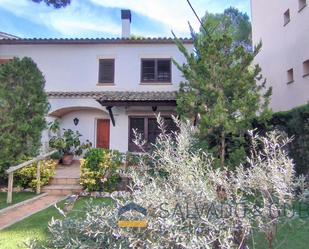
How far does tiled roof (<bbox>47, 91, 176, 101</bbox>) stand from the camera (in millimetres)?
14187

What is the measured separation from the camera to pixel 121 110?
15.6 meters

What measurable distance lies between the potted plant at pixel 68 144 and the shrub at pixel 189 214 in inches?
471

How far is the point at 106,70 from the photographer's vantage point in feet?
54.0

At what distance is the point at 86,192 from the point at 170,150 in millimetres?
6866

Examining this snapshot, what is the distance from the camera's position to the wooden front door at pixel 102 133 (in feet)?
54.5

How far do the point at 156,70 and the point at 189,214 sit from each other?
1346 cm

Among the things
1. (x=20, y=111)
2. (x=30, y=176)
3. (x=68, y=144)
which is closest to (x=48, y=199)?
(x=30, y=176)

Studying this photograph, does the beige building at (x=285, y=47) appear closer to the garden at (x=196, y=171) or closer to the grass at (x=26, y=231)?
the garden at (x=196, y=171)

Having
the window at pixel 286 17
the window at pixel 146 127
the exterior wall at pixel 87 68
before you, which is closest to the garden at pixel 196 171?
the exterior wall at pixel 87 68

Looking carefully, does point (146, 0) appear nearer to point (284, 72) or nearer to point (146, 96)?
point (146, 96)

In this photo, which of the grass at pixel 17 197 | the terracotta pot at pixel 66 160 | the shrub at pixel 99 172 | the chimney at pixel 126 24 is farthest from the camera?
the chimney at pixel 126 24

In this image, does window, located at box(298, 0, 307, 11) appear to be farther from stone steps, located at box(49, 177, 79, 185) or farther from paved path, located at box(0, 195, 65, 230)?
paved path, located at box(0, 195, 65, 230)

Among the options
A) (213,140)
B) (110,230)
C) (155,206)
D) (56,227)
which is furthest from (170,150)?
(213,140)

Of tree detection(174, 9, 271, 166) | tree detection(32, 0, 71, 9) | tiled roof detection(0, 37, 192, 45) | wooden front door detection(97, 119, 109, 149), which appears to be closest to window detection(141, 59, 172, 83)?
tiled roof detection(0, 37, 192, 45)
